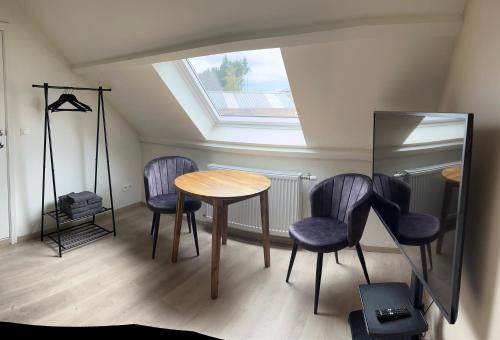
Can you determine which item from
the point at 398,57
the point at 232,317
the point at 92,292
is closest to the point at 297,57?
the point at 398,57

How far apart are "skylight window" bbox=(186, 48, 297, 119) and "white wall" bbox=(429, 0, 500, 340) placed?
5.38 ft

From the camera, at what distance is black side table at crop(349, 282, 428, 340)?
4.83 ft

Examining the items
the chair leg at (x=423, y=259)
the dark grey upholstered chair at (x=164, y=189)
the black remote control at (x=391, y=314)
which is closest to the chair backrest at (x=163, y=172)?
the dark grey upholstered chair at (x=164, y=189)

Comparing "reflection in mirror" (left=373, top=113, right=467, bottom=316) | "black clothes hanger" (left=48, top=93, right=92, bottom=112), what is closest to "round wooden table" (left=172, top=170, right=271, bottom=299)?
"reflection in mirror" (left=373, top=113, right=467, bottom=316)

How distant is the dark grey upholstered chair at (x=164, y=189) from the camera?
2834mm

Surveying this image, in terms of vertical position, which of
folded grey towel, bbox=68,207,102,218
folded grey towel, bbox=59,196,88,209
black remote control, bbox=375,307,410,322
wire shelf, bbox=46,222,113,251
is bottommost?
wire shelf, bbox=46,222,113,251

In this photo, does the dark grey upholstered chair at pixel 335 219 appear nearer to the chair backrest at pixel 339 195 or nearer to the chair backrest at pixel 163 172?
the chair backrest at pixel 339 195

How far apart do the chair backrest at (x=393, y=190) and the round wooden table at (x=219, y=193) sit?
883 millimetres

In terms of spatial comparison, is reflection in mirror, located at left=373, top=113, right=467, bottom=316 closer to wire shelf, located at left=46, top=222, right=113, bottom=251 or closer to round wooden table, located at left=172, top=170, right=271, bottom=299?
round wooden table, located at left=172, top=170, right=271, bottom=299

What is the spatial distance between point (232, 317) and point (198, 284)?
477mm

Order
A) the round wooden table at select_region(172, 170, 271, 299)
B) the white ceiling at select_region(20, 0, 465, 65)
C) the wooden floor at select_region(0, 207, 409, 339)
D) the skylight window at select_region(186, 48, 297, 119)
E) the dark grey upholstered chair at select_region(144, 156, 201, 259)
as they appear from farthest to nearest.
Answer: the skylight window at select_region(186, 48, 297, 119) → the dark grey upholstered chair at select_region(144, 156, 201, 259) → the round wooden table at select_region(172, 170, 271, 299) → the wooden floor at select_region(0, 207, 409, 339) → the white ceiling at select_region(20, 0, 465, 65)

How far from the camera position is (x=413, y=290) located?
168 centimetres

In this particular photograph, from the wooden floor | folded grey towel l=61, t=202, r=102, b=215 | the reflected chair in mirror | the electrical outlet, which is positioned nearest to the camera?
the reflected chair in mirror

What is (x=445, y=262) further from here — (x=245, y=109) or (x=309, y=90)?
(x=245, y=109)
